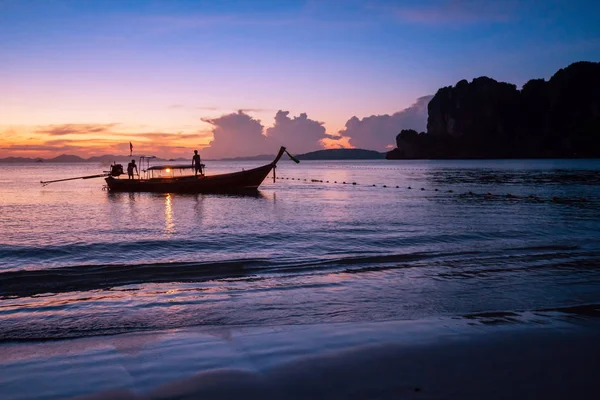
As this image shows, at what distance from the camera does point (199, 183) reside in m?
39.2

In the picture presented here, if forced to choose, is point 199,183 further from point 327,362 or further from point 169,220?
point 327,362

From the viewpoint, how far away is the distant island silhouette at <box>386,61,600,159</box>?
161 m

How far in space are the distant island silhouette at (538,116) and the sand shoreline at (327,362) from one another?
17784cm

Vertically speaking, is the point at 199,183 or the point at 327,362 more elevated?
the point at 199,183

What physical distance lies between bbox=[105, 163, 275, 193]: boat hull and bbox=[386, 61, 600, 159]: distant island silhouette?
155m

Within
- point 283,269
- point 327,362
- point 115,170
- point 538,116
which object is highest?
point 538,116

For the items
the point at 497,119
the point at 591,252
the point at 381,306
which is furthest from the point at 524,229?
the point at 497,119

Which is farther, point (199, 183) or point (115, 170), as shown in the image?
point (115, 170)

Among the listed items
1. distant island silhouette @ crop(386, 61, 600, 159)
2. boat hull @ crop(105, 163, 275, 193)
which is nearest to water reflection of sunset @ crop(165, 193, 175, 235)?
boat hull @ crop(105, 163, 275, 193)

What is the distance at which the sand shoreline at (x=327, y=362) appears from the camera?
14.8 feet

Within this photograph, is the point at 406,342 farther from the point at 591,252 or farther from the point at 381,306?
the point at 591,252

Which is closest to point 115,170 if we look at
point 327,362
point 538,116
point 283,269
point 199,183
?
point 199,183

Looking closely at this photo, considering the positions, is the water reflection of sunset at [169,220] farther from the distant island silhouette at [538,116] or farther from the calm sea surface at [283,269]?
the distant island silhouette at [538,116]

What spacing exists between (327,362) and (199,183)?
35490 mm
